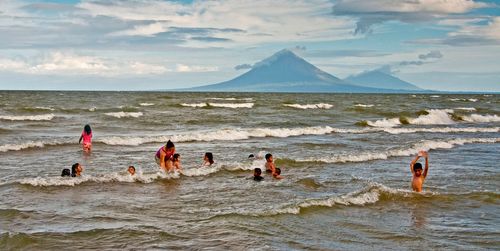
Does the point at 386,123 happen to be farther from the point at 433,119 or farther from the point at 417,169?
the point at 417,169

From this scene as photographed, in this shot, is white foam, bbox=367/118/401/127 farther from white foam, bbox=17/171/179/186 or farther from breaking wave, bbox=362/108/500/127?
white foam, bbox=17/171/179/186

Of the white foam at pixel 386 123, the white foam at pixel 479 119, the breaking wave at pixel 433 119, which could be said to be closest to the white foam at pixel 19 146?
the breaking wave at pixel 433 119

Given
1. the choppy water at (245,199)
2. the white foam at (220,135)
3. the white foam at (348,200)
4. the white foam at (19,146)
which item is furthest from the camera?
the white foam at (220,135)

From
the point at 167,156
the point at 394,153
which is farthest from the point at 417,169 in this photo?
the point at 394,153

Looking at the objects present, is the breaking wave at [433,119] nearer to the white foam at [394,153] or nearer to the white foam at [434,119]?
the white foam at [434,119]

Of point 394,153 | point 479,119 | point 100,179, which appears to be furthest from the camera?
point 479,119

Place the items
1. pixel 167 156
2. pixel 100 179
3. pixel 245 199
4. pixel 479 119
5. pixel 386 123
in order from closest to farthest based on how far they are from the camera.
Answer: pixel 245 199, pixel 100 179, pixel 167 156, pixel 386 123, pixel 479 119

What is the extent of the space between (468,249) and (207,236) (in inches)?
156

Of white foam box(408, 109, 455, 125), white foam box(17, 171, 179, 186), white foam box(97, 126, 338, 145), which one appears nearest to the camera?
white foam box(17, 171, 179, 186)

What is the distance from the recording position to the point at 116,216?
9945mm

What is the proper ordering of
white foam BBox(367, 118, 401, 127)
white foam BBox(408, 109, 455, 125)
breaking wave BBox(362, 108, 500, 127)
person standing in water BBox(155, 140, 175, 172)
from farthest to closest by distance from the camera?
white foam BBox(408, 109, 455, 125) < breaking wave BBox(362, 108, 500, 127) < white foam BBox(367, 118, 401, 127) < person standing in water BBox(155, 140, 175, 172)

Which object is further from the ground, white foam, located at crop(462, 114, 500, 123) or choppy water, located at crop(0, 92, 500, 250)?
white foam, located at crop(462, 114, 500, 123)

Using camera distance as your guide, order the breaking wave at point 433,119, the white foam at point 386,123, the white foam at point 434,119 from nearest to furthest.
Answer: the white foam at point 386,123 → the breaking wave at point 433,119 → the white foam at point 434,119

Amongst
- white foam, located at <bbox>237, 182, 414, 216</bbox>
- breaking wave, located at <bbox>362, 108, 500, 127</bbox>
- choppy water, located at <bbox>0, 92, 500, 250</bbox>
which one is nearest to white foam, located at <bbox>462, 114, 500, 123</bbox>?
breaking wave, located at <bbox>362, 108, 500, 127</bbox>
